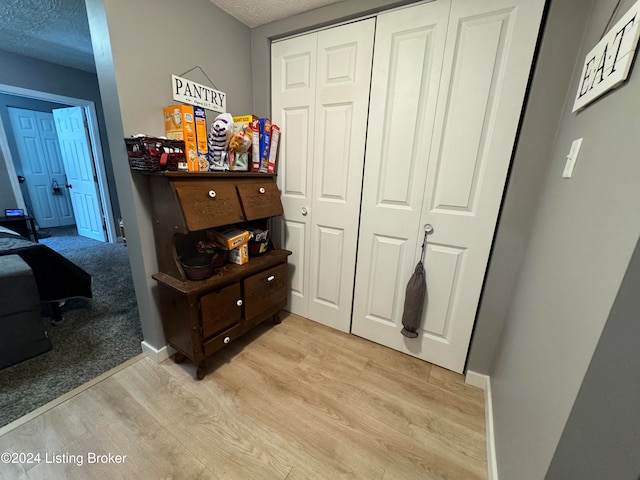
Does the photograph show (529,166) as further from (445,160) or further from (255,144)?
(255,144)

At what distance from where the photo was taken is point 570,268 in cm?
72

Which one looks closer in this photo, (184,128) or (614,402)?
(614,402)

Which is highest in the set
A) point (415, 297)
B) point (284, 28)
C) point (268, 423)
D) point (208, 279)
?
point (284, 28)

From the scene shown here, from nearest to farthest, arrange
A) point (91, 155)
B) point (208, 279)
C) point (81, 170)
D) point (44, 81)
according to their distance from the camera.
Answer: point (208, 279) → point (44, 81) → point (91, 155) → point (81, 170)

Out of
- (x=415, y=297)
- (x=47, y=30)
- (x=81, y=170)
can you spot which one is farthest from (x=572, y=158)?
(x=81, y=170)

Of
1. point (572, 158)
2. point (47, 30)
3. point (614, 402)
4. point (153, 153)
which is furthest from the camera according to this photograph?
point (47, 30)

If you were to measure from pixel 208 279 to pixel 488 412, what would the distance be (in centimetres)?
167

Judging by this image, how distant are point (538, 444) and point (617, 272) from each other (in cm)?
54

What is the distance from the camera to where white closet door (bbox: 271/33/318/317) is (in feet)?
5.46

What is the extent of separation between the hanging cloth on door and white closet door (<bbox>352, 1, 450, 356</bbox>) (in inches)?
3.0

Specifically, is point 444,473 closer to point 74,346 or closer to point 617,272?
point 617,272

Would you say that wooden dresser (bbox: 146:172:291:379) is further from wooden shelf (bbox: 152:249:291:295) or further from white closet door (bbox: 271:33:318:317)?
white closet door (bbox: 271:33:318:317)

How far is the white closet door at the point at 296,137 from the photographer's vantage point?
1.66 m

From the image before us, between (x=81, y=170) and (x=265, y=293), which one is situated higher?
(x=81, y=170)
